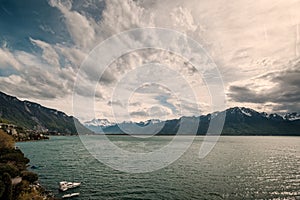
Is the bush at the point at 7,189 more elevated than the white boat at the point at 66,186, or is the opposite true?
the bush at the point at 7,189

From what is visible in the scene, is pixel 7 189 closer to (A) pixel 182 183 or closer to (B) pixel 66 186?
(B) pixel 66 186

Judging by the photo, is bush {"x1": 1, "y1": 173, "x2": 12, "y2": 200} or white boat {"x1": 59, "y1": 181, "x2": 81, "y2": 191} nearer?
bush {"x1": 1, "y1": 173, "x2": 12, "y2": 200}

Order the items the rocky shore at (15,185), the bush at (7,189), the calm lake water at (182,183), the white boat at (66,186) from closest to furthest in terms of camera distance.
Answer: the bush at (7,189) → the rocky shore at (15,185) → the calm lake water at (182,183) → the white boat at (66,186)

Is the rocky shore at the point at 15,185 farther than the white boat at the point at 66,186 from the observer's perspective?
No

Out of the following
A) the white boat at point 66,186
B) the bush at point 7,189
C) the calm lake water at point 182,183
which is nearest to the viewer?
the bush at point 7,189

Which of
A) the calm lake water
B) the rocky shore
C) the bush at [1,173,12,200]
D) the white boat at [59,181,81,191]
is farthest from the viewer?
the white boat at [59,181,81,191]

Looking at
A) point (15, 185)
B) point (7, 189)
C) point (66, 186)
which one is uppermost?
point (7, 189)

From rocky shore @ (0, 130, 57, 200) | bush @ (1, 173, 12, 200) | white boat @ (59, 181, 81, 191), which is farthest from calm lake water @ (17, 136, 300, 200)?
bush @ (1, 173, 12, 200)

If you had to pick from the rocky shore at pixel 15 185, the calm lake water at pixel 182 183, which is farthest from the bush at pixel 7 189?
the calm lake water at pixel 182 183

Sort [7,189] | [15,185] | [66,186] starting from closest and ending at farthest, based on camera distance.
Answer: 1. [7,189]
2. [15,185]
3. [66,186]

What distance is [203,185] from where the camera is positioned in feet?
221

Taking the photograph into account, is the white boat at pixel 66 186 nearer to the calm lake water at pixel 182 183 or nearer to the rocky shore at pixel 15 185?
the calm lake water at pixel 182 183

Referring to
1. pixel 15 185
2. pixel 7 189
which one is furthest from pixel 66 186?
pixel 7 189

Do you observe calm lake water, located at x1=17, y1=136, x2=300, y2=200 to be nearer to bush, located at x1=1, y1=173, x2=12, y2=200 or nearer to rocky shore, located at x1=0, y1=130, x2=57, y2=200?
rocky shore, located at x1=0, y1=130, x2=57, y2=200
